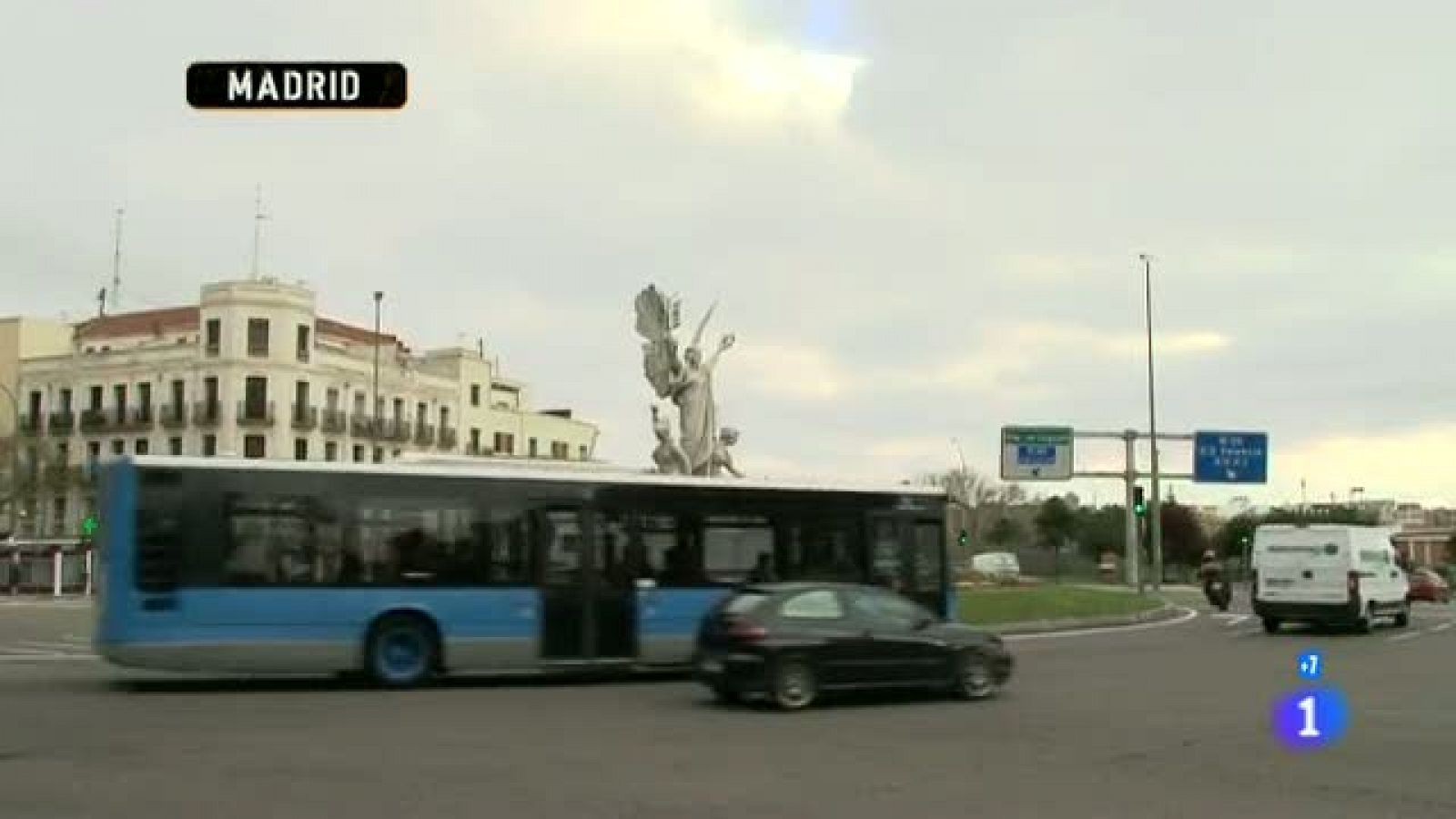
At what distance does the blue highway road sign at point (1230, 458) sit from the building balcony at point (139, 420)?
58593 mm

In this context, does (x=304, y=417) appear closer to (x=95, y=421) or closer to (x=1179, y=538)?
(x=95, y=421)

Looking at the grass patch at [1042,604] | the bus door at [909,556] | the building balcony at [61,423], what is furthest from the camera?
the building balcony at [61,423]

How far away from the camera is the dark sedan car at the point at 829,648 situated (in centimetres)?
1731

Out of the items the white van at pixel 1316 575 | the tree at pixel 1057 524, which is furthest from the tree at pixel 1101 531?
the white van at pixel 1316 575

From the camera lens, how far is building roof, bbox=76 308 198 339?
96.8 m

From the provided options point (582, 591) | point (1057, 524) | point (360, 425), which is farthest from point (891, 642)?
point (1057, 524)

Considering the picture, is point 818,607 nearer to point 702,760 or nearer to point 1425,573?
point 702,760

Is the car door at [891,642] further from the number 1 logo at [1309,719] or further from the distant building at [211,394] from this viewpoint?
the distant building at [211,394]

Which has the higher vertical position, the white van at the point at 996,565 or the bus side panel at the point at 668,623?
the bus side panel at the point at 668,623

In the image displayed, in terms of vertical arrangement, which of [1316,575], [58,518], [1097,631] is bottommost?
[1097,631]

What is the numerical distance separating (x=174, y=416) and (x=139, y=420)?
280cm

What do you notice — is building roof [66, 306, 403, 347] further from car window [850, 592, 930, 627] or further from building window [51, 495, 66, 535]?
car window [850, 592, 930, 627]

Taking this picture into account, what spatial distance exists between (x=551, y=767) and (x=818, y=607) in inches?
233

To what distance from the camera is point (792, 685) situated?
17.3 m
